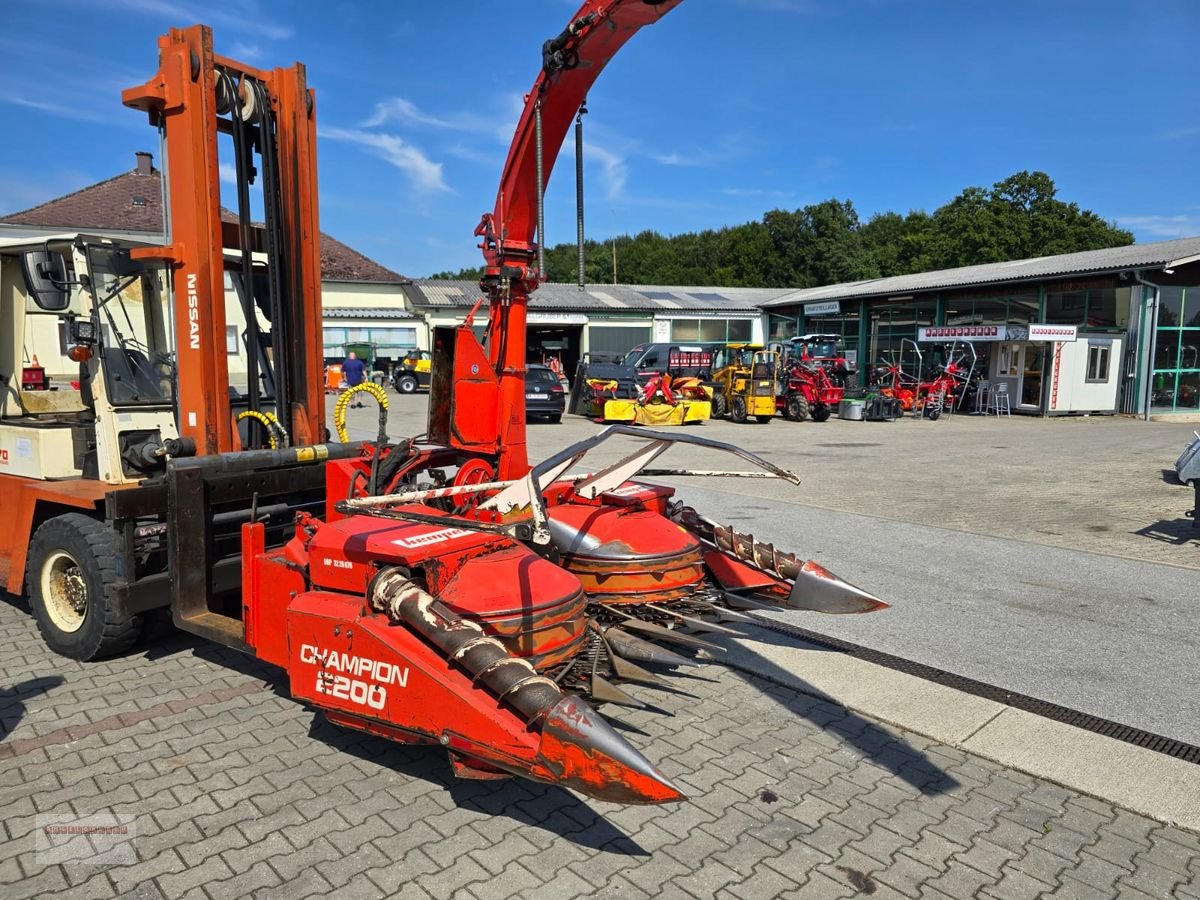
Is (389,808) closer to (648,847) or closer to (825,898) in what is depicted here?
(648,847)

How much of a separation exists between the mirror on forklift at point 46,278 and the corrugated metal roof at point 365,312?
33.9 meters

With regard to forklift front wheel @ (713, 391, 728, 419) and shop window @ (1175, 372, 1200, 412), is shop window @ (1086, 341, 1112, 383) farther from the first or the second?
forklift front wheel @ (713, 391, 728, 419)

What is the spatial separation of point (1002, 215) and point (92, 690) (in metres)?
60.7

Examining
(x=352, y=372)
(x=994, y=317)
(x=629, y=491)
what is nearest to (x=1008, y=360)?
(x=994, y=317)

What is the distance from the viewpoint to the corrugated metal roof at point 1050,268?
80.6ft

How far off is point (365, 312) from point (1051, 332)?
1106 inches

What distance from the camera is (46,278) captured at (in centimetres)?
482

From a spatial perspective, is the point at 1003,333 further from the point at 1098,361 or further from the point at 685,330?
the point at 685,330

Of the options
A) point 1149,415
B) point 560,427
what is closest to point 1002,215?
point 1149,415

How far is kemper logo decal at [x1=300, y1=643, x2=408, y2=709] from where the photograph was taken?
3.28 meters

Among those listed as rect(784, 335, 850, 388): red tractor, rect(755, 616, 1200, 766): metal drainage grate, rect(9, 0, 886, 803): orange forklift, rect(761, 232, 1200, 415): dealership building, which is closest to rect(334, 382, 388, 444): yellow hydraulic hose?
rect(9, 0, 886, 803): orange forklift

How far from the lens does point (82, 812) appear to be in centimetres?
344

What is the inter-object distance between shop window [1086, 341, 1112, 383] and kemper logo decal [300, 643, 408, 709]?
27.1m

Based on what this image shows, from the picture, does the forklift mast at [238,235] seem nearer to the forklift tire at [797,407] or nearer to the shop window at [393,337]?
the forklift tire at [797,407]
